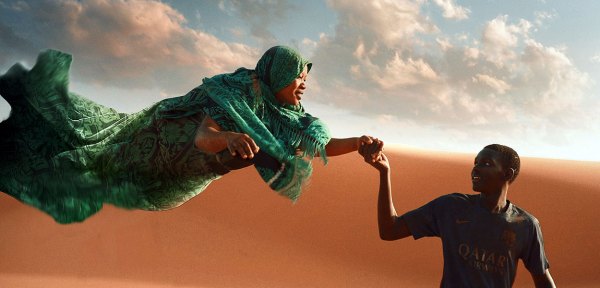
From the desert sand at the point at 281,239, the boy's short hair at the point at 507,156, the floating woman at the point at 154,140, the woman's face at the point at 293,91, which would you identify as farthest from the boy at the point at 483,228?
the desert sand at the point at 281,239

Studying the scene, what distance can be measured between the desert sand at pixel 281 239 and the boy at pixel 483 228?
308 inches

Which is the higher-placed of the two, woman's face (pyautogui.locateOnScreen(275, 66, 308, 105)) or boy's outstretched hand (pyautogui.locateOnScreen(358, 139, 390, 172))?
woman's face (pyautogui.locateOnScreen(275, 66, 308, 105))

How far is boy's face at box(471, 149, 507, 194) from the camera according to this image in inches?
137

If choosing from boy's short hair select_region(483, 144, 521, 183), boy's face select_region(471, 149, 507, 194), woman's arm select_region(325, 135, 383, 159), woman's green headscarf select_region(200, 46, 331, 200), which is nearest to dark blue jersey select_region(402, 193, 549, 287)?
boy's face select_region(471, 149, 507, 194)

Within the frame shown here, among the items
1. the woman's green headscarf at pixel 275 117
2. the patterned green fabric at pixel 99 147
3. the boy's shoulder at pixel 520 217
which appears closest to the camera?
the boy's shoulder at pixel 520 217

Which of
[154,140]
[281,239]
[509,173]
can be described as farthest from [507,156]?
[281,239]

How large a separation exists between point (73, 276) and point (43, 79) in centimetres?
772

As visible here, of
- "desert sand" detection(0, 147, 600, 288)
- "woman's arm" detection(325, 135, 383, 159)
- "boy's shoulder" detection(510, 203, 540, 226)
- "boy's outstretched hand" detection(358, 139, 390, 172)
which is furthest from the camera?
"desert sand" detection(0, 147, 600, 288)

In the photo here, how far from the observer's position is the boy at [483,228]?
3.47 m

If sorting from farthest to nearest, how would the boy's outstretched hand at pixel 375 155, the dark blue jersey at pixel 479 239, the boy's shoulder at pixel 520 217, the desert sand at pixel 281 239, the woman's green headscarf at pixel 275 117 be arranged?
the desert sand at pixel 281 239
the woman's green headscarf at pixel 275 117
the boy's outstretched hand at pixel 375 155
the boy's shoulder at pixel 520 217
the dark blue jersey at pixel 479 239

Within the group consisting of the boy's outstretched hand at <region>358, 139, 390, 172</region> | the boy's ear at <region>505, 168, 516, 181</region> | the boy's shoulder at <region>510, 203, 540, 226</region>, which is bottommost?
the boy's shoulder at <region>510, 203, 540, 226</region>

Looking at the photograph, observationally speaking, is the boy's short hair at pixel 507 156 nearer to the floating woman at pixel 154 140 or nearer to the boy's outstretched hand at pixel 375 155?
the boy's outstretched hand at pixel 375 155

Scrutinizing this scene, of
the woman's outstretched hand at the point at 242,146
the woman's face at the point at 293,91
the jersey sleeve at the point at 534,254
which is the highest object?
the woman's face at the point at 293,91

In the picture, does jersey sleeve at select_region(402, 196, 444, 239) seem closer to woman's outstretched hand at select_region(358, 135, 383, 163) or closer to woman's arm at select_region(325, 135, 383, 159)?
woman's outstretched hand at select_region(358, 135, 383, 163)
